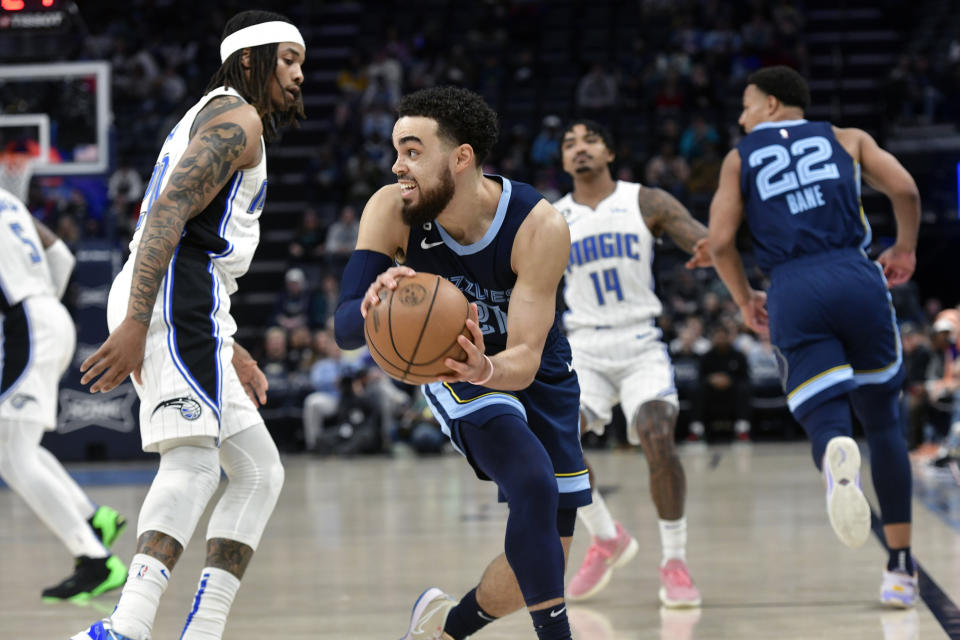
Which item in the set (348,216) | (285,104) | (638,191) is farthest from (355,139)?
(285,104)

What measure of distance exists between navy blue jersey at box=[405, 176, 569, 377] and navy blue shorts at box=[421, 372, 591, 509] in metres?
0.07

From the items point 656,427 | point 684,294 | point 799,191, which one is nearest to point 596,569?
point 656,427

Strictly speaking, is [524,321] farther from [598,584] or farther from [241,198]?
[598,584]

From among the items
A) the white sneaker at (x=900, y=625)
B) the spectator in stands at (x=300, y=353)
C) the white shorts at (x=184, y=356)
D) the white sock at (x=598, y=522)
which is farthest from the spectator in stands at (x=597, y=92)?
the white shorts at (x=184, y=356)

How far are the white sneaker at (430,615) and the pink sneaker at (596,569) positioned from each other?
1.25 m

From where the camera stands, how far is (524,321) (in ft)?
10.4

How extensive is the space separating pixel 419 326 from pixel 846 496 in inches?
72.9

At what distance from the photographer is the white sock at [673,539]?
15.7 ft

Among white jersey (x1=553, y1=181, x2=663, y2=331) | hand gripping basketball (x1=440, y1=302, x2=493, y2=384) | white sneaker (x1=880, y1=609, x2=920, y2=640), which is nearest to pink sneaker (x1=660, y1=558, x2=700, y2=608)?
white sneaker (x1=880, y1=609, x2=920, y2=640)

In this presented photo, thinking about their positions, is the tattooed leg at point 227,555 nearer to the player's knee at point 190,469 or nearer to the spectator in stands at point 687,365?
the player's knee at point 190,469

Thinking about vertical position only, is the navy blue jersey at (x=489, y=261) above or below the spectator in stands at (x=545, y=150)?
above

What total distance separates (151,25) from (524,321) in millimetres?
19659

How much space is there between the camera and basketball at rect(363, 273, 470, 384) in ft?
9.52

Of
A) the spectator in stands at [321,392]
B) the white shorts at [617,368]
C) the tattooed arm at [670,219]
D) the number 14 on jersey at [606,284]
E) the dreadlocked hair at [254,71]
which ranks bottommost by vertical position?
the spectator in stands at [321,392]
